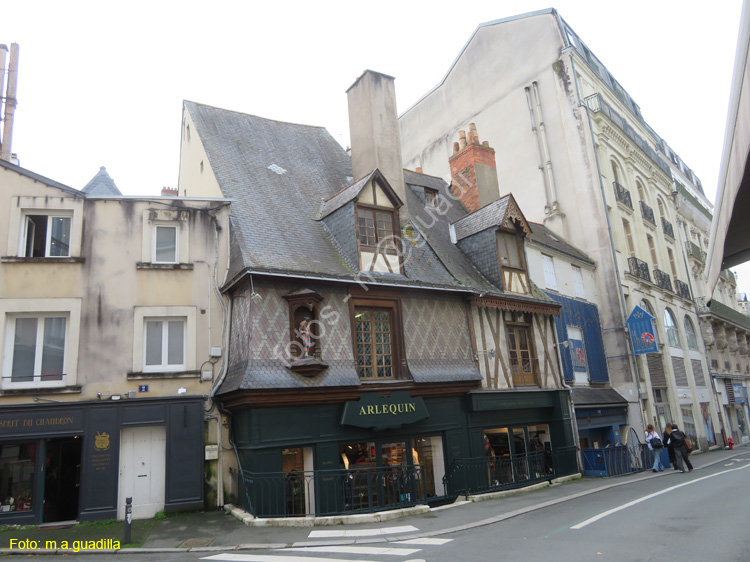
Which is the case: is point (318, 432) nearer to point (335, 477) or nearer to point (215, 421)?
point (335, 477)

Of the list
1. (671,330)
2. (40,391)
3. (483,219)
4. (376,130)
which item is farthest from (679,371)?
(40,391)

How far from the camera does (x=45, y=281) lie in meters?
11.3

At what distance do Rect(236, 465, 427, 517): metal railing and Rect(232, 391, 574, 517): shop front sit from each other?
2 cm

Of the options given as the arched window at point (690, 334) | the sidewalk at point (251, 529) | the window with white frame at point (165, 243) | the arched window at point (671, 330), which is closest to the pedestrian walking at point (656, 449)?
the sidewalk at point (251, 529)

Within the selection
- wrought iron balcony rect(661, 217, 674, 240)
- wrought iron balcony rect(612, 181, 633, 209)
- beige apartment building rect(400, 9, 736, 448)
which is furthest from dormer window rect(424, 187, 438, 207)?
wrought iron balcony rect(661, 217, 674, 240)

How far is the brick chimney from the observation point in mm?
19078

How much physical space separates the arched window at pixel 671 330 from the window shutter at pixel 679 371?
2.34 ft

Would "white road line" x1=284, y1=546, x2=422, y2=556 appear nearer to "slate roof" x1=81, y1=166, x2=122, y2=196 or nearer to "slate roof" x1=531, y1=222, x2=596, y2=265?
"slate roof" x1=81, y1=166, x2=122, y2=196

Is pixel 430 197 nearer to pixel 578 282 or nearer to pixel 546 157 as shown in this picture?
pixel 578 282

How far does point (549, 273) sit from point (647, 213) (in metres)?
10.3

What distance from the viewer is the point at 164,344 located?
38.6 ft

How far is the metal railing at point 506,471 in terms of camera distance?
41.2 ft

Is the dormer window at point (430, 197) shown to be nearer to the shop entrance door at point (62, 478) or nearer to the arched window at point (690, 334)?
the shop entrance door at point (62, 478)

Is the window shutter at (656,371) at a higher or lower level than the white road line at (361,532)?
higher
